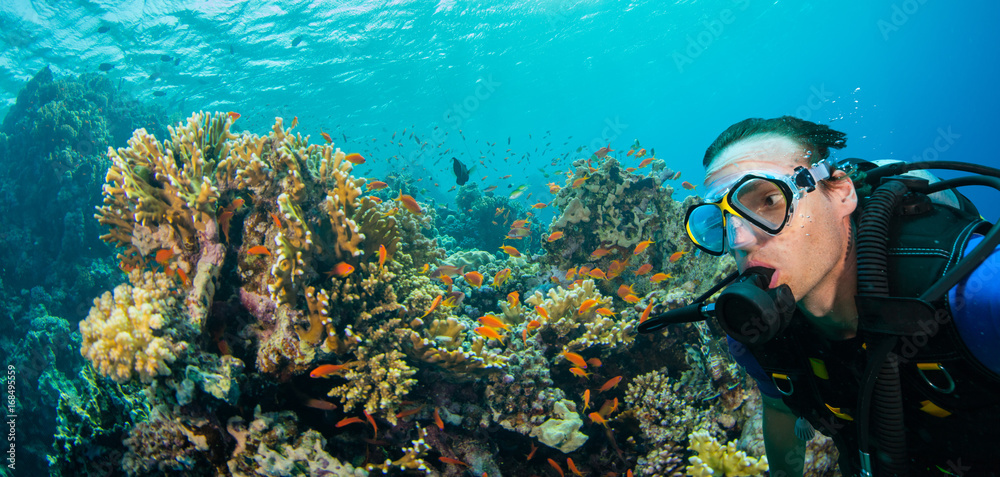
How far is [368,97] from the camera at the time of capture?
35.9 meters

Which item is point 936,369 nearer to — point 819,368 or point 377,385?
point 819,368

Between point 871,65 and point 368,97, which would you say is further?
point 871,65

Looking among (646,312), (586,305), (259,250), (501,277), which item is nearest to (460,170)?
(501,277)

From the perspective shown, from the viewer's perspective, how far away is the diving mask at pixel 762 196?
164 centimetres

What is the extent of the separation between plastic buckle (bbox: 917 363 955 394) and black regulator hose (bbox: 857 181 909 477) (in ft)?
0.29

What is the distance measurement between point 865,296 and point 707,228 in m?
0.90

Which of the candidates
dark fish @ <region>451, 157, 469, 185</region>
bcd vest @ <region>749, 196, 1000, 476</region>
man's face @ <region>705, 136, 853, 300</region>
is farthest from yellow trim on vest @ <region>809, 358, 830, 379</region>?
dark fish @ <region>451, 157, 469, 185</region>

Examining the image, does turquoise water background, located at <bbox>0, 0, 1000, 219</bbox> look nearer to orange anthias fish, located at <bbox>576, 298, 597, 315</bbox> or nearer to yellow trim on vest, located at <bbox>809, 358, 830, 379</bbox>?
yellow trim on vest, located at <bbox>809, 358, 830, 379</bbox>

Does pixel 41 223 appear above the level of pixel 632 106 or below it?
below

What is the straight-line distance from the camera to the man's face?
63.2 inches

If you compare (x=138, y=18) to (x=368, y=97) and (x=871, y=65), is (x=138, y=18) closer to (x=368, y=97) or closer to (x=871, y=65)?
(x=368, y=97)

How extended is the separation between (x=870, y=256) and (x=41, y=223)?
22005mm

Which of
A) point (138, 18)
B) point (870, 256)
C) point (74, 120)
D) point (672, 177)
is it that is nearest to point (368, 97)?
point (138, 18)

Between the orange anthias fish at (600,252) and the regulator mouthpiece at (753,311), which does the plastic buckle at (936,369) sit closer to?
the regulator mouthpiece at (753,311)
